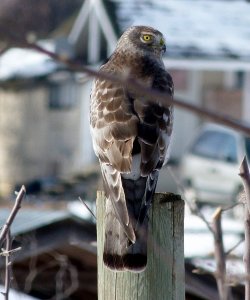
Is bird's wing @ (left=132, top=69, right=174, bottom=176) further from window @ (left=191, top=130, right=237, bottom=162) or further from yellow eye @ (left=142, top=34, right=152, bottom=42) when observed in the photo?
window @ (left=191, top=130, right=237, bottom=162)

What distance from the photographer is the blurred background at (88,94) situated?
2716 centimetres

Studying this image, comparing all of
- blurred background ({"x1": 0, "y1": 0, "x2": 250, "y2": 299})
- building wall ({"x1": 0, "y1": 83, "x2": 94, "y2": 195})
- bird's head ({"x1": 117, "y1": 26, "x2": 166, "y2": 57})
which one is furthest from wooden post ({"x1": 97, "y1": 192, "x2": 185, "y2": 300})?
building wall ({"x1": 0, "y1": 83, "x2": 94, "y2": 195})

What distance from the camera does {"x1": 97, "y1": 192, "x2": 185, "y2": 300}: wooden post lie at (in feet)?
11.1

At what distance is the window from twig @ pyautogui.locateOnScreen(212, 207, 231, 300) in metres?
23.4

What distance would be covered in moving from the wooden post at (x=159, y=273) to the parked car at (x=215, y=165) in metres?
23.0

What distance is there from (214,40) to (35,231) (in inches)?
931

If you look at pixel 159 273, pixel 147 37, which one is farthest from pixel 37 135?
pixel 159 273

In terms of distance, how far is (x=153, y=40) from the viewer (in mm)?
6164

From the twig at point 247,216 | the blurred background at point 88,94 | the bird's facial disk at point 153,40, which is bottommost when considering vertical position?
the twig at point 247,216

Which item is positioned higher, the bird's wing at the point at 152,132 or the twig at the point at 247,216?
the bird's wing at the point at 152,132

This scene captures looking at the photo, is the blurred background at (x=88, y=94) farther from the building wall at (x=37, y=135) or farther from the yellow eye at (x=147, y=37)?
the yellow eye at (x=147, y=37)

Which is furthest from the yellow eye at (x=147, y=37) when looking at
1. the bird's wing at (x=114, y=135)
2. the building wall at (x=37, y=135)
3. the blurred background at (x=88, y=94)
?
the building wall at (x=37, y=135)

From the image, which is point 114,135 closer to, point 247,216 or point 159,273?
point 159,273

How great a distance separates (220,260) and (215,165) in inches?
945
